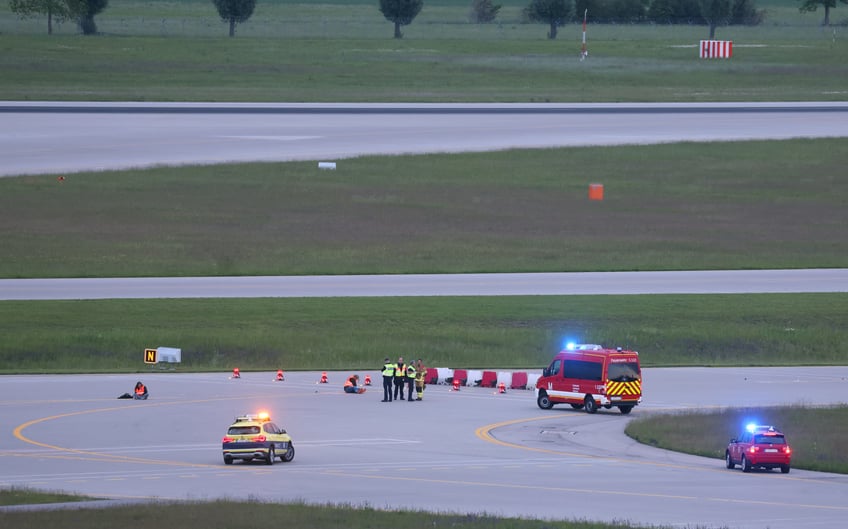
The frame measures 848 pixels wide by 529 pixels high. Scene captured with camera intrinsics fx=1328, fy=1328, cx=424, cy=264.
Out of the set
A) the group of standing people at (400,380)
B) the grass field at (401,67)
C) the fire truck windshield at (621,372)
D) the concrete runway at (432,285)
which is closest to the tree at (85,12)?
the grass field at (401,67)

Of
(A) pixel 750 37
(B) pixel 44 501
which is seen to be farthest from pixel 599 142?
(A) pixel 750 37

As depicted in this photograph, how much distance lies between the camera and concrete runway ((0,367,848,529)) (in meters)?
26.2

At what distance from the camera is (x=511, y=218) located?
76.1m

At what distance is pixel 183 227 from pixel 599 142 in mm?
35872

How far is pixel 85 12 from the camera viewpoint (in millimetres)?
162000

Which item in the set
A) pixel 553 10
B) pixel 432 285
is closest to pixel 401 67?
pixel 553 10

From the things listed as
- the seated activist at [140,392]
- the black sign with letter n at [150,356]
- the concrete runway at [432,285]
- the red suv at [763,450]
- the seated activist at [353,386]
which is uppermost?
the red suv at [763,450]

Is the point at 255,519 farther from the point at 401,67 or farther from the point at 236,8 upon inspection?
the point at 236,8

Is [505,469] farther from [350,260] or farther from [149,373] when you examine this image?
[350,260]

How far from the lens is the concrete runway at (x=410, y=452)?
26188mm

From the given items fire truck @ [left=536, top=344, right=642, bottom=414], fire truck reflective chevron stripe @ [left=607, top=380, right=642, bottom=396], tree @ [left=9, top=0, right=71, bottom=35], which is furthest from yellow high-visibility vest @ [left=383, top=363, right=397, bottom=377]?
tree @ [left=9, top=0, right=71, bottom=35]

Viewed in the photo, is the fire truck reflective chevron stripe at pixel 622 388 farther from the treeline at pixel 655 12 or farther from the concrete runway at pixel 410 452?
the treeline at pixel 655 12

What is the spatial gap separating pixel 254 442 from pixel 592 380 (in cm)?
1357

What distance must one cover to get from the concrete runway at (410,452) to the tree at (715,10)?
141 m
